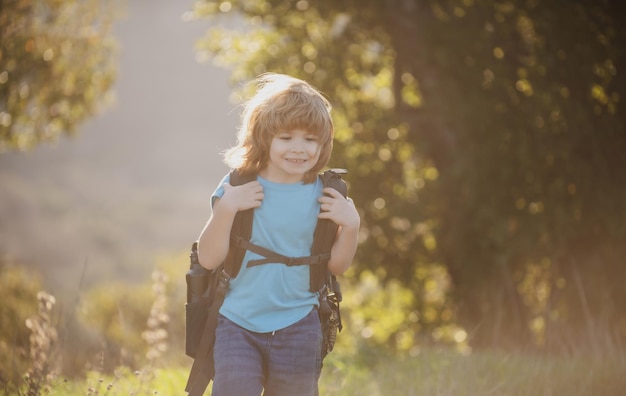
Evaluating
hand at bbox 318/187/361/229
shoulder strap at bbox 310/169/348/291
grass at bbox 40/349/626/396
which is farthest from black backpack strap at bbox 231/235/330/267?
grass at bbox 40/349/626/396

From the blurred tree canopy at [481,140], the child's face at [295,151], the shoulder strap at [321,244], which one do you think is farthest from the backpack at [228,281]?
the blurred tree canopy at [481,140]

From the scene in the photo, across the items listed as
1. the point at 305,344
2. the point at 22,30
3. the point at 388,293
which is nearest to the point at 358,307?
the point at 388,293

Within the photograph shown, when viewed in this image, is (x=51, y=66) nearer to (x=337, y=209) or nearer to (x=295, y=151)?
(x=295, y=151)

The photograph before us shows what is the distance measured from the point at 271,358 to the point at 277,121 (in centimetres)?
103

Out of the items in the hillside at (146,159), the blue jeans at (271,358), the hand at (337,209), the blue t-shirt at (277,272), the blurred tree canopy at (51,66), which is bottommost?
the hillside at (146,159)

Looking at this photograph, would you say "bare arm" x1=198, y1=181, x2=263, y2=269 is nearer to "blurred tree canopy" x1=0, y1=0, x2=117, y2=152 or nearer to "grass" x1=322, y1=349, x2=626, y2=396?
"grass" x1=322, y1=349, x2=626, y2=396

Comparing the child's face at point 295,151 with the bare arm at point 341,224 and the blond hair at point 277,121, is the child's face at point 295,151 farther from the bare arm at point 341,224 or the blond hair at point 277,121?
the bare arm at point 341,224

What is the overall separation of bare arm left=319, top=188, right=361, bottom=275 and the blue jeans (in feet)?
0.92

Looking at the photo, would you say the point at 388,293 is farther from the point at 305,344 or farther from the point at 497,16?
the point at 305,344

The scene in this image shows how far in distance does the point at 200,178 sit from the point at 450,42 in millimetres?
124440

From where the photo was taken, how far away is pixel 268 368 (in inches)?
117

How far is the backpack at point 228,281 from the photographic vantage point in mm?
2982

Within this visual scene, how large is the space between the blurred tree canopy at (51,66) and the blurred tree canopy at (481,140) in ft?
9.03

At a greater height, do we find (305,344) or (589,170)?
(305,344)
